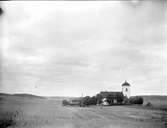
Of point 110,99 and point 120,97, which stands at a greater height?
point 120,97

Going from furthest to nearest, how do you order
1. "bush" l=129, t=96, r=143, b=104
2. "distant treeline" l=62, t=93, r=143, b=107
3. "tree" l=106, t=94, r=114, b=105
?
"tree" l=106, t=94, r=114, b=105
"bush" l=129, t=96, r=143, b=104
"distant treeline" l=62, t=93, r=143, b=107

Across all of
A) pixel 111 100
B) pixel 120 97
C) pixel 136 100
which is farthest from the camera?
pixel 120 97

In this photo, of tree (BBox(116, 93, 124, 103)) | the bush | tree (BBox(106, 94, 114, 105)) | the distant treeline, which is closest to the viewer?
the distant treeline

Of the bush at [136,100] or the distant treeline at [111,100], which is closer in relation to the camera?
the distant treeline at [111,100]

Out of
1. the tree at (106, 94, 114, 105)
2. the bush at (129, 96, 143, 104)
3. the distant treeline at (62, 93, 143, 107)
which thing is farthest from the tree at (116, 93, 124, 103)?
the bush at (129, 96, 143, 104)

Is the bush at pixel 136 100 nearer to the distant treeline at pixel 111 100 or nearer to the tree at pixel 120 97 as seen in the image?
the distant treeline at pixel 111 100

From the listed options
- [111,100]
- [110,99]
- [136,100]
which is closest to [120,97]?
[111,100]

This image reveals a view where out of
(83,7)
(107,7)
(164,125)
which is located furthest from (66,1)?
(164,125)

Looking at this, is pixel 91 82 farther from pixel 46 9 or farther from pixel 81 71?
pixel 46 9

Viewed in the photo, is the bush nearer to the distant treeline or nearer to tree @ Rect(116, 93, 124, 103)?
the distant treeline

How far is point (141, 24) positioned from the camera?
788 cm

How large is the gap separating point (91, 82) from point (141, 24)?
297 centimetres

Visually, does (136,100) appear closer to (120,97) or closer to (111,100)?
(120,97)

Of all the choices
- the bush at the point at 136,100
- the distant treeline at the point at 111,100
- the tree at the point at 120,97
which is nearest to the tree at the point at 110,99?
the distant treeline at the point at 111,100
